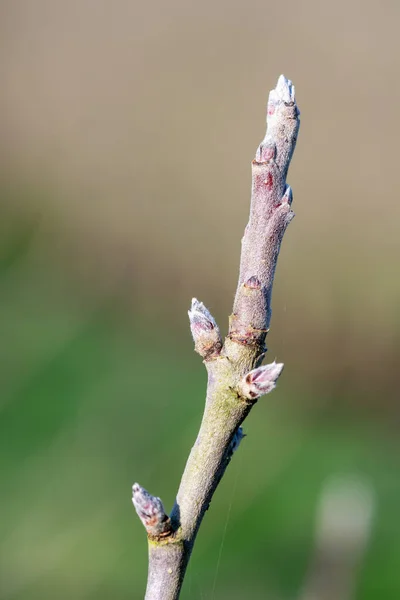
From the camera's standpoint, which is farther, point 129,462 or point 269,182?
point 129,462

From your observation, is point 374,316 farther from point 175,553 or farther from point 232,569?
point 175,553

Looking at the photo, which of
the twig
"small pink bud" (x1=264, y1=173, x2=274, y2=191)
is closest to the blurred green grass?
the twig

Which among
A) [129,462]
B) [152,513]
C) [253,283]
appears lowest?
[152,513]

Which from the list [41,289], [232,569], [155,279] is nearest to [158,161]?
[155,279]

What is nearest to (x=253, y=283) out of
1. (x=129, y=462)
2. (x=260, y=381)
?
(x=260, y=381)

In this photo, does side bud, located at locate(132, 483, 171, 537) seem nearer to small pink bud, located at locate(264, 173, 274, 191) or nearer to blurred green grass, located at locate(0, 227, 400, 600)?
small pink bud, located at locate(264, 173, 274, 191)

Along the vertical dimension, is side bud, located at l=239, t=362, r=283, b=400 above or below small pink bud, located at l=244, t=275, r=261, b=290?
below

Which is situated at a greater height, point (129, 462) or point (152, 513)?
point (129, 462)

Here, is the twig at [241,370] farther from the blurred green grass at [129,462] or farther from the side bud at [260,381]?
the blurred green grass at [129,462]

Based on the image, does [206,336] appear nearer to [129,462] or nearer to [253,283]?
[253,283]
